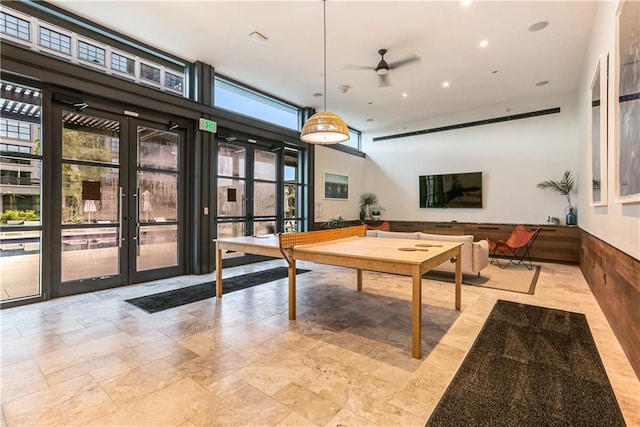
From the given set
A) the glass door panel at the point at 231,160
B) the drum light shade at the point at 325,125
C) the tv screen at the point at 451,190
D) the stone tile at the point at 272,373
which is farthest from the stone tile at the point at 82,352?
the tv screen at the point at 451,190

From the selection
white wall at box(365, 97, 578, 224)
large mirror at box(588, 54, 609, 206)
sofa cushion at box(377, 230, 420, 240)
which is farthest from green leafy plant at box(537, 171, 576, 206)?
sofa cushion at box(377, 230, 420, 240)

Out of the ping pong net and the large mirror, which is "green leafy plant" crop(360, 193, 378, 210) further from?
the large mirror

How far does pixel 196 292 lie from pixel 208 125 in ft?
9.24

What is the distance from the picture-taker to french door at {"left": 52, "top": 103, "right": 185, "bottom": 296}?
395cm

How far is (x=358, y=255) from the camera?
2643 millimetres

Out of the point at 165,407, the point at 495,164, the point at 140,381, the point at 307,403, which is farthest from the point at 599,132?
the point at 140,381

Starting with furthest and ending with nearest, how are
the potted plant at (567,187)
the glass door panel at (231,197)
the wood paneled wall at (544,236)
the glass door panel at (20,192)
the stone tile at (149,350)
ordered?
1. the potted plant at (567,187)
2. the wood paneled wall at (544,236)
3. the glass door panel at (231,197)
4. the glass door panel at (20,192)
5. the stone tile at (149,350)

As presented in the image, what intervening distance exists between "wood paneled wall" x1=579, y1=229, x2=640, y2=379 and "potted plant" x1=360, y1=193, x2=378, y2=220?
19.1 feet

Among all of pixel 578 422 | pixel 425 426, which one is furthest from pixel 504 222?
pixel 425 426

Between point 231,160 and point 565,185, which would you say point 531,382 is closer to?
point 231,160

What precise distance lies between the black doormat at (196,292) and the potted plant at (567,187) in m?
5.74

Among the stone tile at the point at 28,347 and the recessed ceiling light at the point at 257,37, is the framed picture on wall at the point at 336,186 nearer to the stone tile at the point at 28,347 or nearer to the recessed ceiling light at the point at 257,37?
the recessed ceiling light at the point at 257,37

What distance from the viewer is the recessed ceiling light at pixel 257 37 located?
4.14 meters

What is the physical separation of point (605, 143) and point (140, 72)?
6.07 metres
